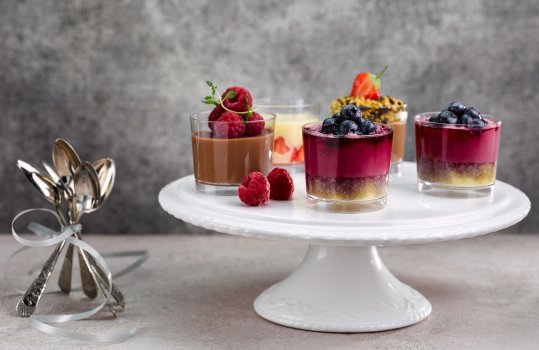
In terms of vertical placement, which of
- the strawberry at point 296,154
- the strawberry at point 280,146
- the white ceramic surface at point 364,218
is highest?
the strawberry at point 280,146

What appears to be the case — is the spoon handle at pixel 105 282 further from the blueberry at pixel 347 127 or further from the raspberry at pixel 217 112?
the blueberry at pixel 347 127

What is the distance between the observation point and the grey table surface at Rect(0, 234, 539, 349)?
6.56ft

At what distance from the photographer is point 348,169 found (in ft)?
5.93

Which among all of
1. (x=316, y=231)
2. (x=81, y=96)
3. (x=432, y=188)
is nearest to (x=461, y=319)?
(x=432, y=188)

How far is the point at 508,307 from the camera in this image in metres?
2.27

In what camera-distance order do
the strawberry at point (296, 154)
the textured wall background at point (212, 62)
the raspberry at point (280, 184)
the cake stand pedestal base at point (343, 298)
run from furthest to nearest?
the textured wall background at point (212, 62) < the strawberry at point (296, 154) < the cake stand pedestal base at point (343, 298) < the raspberry at point (280, 184)

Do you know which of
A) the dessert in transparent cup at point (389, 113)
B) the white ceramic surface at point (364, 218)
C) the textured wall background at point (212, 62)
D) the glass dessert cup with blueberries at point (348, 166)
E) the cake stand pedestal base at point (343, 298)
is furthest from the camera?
the textured wall background at point (212, 62)

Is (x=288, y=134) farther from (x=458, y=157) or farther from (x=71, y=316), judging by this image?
(x=71, y=316)

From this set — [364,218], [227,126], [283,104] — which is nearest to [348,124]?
[364,218]

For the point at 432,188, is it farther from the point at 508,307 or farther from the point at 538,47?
the point at 538,47

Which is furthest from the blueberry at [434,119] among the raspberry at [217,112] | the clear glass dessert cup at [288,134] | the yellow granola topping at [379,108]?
the raspberry at [217,112]

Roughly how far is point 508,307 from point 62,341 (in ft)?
3.88

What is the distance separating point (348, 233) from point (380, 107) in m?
0.55

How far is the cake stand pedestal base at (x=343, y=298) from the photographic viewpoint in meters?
2.04
